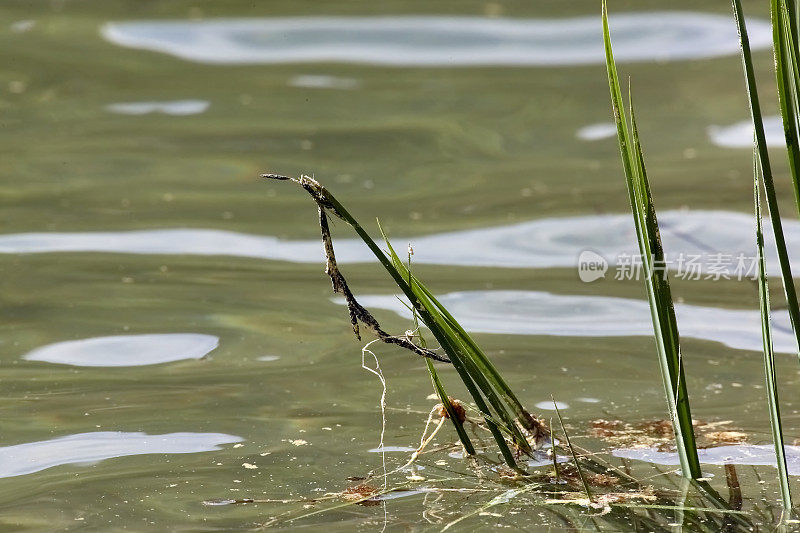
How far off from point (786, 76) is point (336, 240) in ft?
5.03

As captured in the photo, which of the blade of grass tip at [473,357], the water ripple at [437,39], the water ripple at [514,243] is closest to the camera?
the blade of grass tip at [473,357]

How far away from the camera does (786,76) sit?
1171 mm

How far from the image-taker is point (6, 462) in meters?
1.54

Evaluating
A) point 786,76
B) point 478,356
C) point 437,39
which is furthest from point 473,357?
point 437,39

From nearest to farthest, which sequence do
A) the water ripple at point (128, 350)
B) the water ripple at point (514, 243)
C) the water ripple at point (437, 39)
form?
the water ripple at point (128, 350)
the water ripple at point (514, 243)
the water ripple at point (437, 39)

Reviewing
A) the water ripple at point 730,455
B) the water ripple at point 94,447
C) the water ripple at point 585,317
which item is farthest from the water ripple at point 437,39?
the water ripple at point 730,455

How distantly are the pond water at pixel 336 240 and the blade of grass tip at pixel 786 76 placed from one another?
0.45 meters

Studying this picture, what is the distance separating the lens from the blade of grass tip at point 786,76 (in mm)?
1146

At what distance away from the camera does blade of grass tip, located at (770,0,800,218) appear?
1.15 metres

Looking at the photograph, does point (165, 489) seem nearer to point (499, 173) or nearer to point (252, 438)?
point (252, 438)

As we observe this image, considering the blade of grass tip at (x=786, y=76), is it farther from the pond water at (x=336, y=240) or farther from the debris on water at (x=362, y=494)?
the debris on water at (x=362, y=494)

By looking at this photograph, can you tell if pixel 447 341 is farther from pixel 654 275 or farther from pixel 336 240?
pixel 336 240

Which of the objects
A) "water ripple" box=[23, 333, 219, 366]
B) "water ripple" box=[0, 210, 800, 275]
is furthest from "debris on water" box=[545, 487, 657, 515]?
"water ripple" box=[0, 210, 800, 275]

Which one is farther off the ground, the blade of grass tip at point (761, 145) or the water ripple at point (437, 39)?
the water ripple at point (437, 39)
